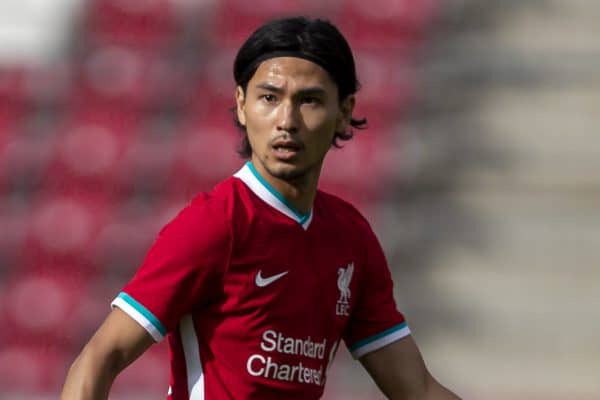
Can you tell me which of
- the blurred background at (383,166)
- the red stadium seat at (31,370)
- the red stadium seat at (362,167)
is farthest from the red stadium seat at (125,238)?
the red stadium seat at (362,167)

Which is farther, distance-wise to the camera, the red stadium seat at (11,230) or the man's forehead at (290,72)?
the red stadium seat at (11,230)

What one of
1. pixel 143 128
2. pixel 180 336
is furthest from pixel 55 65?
pixel 180 336

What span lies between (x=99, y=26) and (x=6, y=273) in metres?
1.56

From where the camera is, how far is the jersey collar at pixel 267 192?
284 centimetres

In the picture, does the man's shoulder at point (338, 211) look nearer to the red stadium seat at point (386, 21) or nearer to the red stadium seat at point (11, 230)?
the red stadium seat at point (11, 230)

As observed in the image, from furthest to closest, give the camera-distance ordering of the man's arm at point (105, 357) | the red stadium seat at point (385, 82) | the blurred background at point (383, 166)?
the red stadium seat at point (385, 82) < the blurred background at point (383, 166) < the man's arm at point (105, 357)

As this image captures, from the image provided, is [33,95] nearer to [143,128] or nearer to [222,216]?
[143,128]

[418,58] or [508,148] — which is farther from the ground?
[418,58]

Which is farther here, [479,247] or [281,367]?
[479,247]

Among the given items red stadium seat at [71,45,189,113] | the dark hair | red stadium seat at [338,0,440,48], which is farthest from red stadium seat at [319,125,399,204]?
the dark hair

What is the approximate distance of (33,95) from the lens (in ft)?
23.6

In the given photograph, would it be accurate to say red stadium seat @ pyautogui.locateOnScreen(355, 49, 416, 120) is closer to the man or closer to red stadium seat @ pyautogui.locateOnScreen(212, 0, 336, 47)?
red stadium seat @ pyautogui.locateOnScreen(212, 0, 336, 47)

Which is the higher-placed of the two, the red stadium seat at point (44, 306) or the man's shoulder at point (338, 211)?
the red stadium seat at point (44, 306)

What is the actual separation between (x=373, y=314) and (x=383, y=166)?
344 cm
